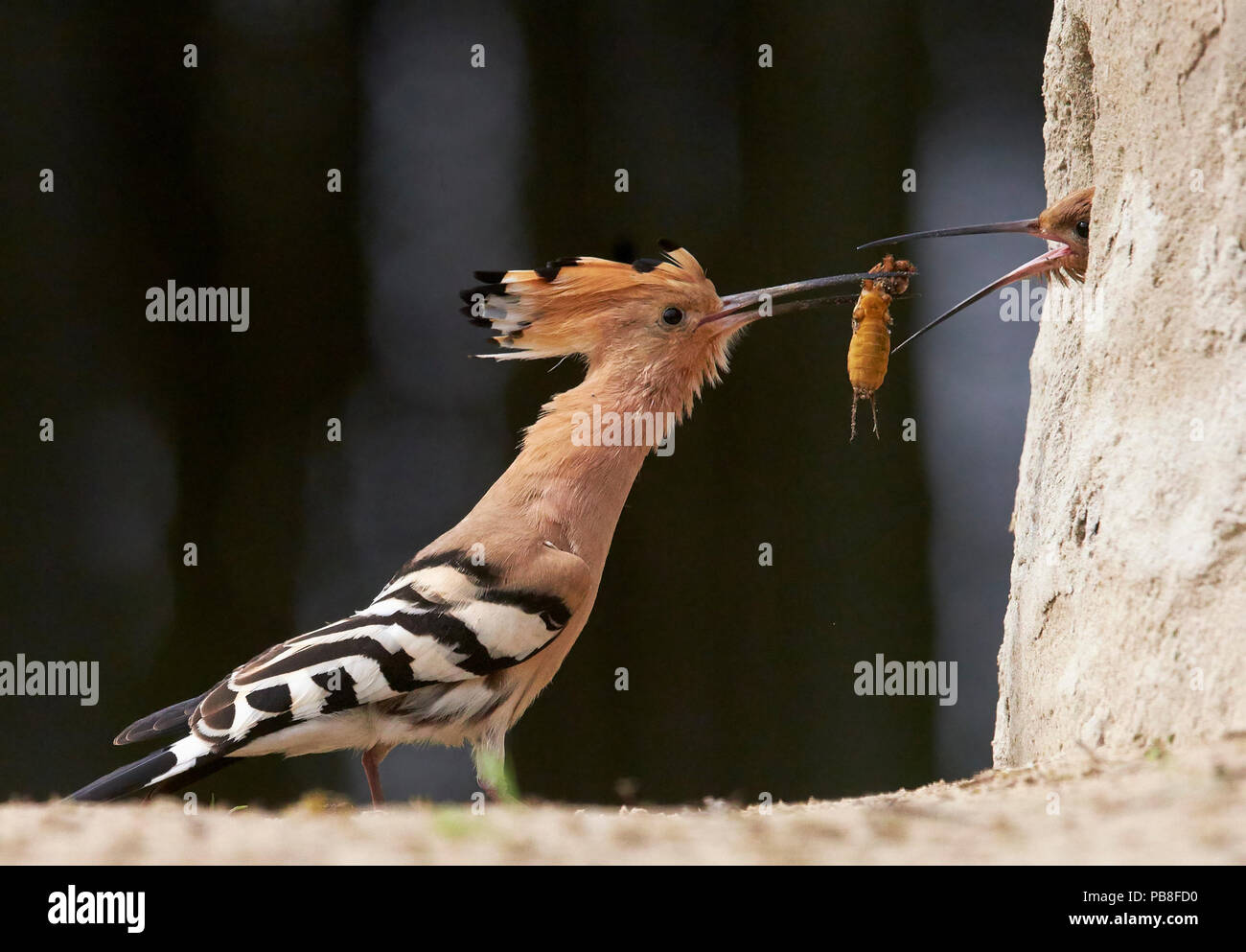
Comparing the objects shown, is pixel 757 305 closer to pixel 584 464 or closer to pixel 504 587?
pixel 584 464

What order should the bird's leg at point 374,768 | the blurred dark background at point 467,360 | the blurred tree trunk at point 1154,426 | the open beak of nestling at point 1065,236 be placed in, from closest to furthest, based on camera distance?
the blurred tree trunk at point 1154,426, the bird's leg at point 374,768, the open beak of nestling at point 1065,236, the blurred dark background at point 467,360

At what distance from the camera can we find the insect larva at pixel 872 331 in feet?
9.34

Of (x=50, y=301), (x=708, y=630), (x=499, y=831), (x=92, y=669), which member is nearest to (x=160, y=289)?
(x=50, y=301)

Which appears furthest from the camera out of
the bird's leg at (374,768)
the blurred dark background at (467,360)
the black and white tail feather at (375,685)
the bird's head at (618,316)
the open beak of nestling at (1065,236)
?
the blurred dark background at (467,360)

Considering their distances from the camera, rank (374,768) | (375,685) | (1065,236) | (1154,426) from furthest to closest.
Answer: (1065,236)
(374,768)
(375,685)
(1154,426)

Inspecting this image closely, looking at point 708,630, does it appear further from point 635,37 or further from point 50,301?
point 50,301

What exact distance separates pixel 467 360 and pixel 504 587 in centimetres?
282

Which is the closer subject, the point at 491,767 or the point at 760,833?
the point at 760,833

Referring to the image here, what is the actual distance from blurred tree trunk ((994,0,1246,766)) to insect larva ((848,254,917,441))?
55cm

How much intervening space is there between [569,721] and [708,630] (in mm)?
658

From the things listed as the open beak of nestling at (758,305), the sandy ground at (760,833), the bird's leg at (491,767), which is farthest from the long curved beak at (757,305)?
the sandy ground at (760,833)

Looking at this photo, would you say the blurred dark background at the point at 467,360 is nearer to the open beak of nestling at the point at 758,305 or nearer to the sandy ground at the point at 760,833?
the open beak of nestling at the point at 758,305

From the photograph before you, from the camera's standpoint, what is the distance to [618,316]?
283 centimetres

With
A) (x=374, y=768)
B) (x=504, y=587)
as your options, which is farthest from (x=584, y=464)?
(x=374, y=768)
